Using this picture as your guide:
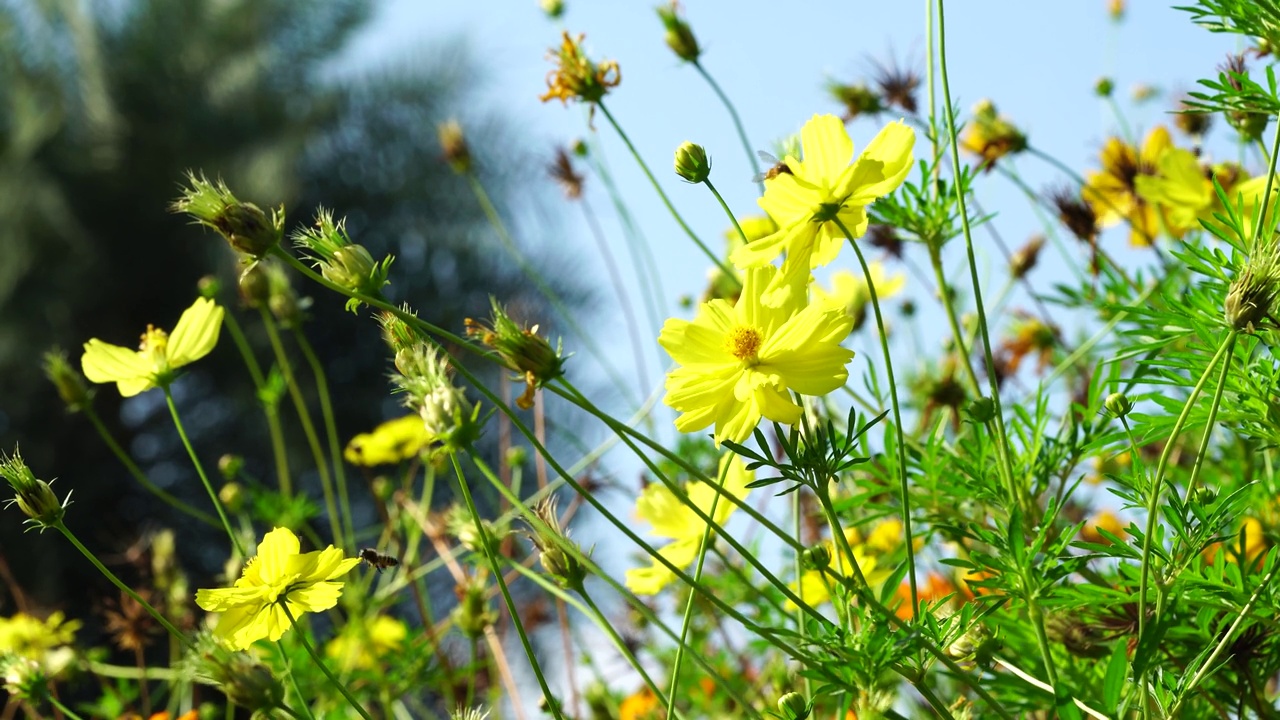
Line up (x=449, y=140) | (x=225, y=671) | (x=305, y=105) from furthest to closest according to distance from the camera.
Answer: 1. (x=305, y=105)
2. (x=449, y=140)
3. (x=225, y=671)

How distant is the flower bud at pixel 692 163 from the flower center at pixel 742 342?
98mm

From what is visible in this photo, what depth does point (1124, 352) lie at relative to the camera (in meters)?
0.46

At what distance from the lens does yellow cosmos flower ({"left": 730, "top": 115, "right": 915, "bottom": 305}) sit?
0.41 metres

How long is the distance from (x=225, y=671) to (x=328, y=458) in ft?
13.6

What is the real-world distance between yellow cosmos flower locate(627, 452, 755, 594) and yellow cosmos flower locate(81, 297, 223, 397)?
255mm

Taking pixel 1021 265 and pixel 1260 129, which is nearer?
pixel 1260 129

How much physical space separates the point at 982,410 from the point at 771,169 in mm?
132

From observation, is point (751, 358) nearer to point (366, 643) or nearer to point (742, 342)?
point (742, 342)

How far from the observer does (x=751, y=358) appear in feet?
1.33

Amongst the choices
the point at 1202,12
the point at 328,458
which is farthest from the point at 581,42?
the point at 328,458

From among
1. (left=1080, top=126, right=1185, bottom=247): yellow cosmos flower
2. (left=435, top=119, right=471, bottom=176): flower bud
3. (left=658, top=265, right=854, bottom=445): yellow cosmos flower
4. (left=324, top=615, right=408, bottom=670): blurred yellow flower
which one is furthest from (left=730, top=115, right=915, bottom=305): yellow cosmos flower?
(left=435, top=119, right=471, bottom=176): flower bud

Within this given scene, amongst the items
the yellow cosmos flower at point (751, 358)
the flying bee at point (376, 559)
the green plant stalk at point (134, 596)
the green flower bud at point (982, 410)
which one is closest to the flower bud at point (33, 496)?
the green plant stalk at point (134, 596)

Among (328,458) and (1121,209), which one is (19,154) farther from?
(1121,209)

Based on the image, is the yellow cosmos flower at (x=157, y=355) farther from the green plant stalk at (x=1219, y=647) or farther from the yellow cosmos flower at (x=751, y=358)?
the green plant stalk at (x=1219, y=647)
